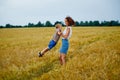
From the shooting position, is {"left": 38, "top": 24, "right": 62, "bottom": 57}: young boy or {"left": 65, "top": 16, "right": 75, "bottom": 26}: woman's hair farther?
{"left": 38, "top": 24, "right": 62, "bottom": 57}: young boy

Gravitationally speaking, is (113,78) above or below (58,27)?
below

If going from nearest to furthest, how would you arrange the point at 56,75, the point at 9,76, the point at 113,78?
the point at 113,78
the point at 56,75
the point at 9,76

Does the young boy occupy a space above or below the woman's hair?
below

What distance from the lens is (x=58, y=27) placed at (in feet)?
25.6

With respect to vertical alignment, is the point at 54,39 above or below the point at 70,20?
below

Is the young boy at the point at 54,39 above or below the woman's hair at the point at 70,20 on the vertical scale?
below

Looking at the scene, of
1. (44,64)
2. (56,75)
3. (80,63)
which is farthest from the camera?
(44,64)

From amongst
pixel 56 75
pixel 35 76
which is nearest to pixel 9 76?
pixel 35 76

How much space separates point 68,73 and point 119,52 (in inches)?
148

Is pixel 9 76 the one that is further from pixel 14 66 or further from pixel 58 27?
pixel 58 27

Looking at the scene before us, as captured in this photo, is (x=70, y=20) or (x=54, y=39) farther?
(x=54, y=39)

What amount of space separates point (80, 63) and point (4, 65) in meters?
3.02

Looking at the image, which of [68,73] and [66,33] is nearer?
[68,73]

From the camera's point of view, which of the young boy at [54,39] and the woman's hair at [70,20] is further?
the young boy at [54,39]
